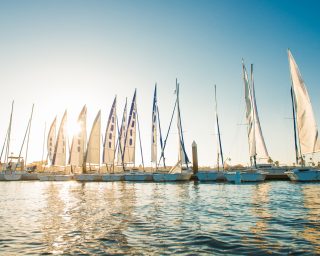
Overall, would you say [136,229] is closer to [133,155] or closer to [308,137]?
[308,137]

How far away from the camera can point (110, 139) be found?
65.4m

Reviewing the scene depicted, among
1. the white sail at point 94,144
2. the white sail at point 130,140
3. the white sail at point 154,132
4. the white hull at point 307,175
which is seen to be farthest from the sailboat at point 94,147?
the white hull at point 307,175

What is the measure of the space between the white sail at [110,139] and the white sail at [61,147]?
16335 millimetres

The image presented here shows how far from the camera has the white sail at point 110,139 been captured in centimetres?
6462

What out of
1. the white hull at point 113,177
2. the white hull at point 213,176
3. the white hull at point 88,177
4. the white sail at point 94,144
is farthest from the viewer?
the white sail at point 94,144

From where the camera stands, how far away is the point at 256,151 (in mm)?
49969

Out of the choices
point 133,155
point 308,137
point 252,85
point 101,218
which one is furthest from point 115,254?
point 133,155

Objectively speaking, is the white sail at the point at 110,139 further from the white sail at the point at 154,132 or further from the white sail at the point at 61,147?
the white sail at the point at 61,147

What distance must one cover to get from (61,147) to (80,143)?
7730 millimetres

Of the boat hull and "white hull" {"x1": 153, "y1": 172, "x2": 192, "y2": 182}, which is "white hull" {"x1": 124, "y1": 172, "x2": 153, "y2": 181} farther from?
the boat hull

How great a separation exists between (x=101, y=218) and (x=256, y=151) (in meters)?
40.9

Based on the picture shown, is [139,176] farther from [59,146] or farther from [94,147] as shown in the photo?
[59,146]

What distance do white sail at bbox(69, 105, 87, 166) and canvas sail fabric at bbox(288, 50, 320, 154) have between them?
49699mm

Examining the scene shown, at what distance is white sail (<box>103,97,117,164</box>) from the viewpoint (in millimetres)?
64625
